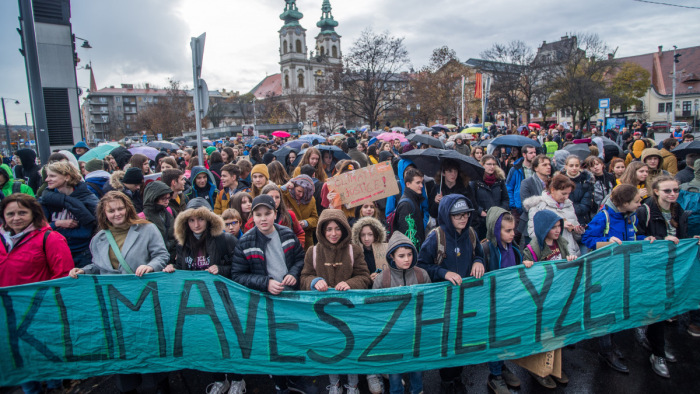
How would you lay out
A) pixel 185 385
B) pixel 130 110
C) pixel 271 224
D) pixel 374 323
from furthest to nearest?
pixel 130 110 → pixel 185 385 → pixel 271 224 → pixel 374 323

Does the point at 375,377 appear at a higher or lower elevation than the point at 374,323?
lower

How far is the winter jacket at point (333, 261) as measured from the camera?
12.0 feet

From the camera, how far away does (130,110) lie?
12281 centimetres

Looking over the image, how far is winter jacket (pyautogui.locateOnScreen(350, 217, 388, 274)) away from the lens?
3.92 metres

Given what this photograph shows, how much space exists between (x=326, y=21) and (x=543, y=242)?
112529 mm

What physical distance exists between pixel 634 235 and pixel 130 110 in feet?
462

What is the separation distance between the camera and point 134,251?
12.1 ft

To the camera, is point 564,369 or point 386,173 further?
point 386,173

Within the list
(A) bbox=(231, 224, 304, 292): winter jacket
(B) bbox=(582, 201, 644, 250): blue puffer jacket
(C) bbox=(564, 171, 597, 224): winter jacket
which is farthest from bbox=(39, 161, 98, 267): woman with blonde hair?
(C) bbox=(564, 171, 597, 224): winter jacket

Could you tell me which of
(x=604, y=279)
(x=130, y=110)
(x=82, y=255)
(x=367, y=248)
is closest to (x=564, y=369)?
(x=604, y=279)

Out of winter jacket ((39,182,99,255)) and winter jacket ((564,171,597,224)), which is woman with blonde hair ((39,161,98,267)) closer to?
winter jacket ((39,182,99,255))

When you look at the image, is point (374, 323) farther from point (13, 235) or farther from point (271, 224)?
point (13, 235)

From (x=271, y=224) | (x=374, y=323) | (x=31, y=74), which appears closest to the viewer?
(x=374, y=323)

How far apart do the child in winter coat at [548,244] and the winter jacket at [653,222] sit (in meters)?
0.89
